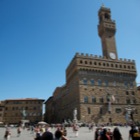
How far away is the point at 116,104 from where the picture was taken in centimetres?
4247

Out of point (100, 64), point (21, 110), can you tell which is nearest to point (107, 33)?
point (100, 64)

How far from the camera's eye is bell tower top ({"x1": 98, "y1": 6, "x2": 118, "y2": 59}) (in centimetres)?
4769

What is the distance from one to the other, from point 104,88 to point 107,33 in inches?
617

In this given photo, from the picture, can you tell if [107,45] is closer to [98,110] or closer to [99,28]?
[99,28]

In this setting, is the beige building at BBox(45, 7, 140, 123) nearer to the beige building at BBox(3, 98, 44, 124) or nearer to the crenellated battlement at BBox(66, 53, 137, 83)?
the crenellated battlement at BBox(66, 53, 137, 83)

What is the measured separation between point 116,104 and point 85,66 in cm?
1145

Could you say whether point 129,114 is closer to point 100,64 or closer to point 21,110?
point 100,64

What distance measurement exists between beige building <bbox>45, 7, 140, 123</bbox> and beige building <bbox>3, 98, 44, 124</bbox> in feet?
83.0

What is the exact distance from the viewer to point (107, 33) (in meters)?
49.2

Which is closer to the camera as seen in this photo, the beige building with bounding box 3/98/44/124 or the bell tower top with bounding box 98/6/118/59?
the bell tower top with bounding box 98/6/118/59

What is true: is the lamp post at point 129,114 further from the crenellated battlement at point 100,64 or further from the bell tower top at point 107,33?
the bell tower top at point 107,33

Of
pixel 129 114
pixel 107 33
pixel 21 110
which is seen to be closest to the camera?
pixel 129 114

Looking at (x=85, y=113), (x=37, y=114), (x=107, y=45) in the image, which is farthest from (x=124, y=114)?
(x=37, y=114)

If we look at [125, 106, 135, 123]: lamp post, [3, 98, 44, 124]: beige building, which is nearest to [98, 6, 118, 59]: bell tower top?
[125, 106, 135, 123]: lamp post
